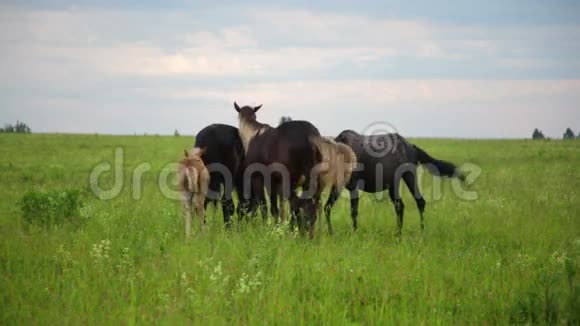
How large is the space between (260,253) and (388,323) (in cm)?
221

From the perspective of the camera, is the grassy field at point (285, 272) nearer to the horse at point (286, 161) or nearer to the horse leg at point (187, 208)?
the horse leg at point (187, 208)

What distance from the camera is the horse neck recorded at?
9617 millimetres

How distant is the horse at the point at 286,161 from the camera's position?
862 centimetres

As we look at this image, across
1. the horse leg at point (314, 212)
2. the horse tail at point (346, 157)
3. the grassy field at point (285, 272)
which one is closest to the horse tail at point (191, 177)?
the grassy field at point (285, 272)

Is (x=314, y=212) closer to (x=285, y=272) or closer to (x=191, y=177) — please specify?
(x=191, y=177)

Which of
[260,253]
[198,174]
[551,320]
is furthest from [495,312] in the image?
[198,174]

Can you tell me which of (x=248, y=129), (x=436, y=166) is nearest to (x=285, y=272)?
(x=248, y=129)

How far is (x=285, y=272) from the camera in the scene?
6703 millimetres

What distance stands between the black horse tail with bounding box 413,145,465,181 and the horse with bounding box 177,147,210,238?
515cm

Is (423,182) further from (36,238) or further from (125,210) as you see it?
(36,238)

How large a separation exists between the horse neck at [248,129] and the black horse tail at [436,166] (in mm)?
4016

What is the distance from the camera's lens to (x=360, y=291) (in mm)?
6387

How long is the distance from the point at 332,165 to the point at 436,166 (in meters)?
4.15

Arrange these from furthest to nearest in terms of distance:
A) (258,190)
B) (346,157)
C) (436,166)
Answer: (436,166), (258,190), (346,157)
